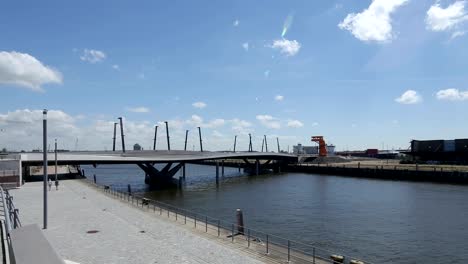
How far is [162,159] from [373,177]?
58.8 metres

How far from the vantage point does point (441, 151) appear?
135 meters

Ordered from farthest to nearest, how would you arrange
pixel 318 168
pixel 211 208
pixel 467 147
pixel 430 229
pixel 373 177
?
pixel 318 168 → pixel 467 147 → pixel 373 177 → pixel 211 208 → pixel 430 229

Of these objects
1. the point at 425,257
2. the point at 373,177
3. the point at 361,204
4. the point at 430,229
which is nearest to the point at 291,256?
the point at 425,257

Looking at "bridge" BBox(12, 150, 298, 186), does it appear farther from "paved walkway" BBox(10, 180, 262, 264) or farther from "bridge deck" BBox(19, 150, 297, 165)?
"paved walkway" BBox(10, 180, 262, 264)

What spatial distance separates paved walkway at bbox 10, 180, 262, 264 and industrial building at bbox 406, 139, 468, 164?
391 feet

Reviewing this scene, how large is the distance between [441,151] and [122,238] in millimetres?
133092

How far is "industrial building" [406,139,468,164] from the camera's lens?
12912 centimetres

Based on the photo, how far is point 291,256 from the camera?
21406mm

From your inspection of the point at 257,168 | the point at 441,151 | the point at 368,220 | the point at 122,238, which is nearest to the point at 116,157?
the point at 368,220

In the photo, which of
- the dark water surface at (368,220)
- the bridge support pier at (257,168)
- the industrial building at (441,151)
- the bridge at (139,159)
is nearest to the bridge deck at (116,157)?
the bridge at (139,159)

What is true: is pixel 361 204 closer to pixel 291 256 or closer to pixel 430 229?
pixel 430 229

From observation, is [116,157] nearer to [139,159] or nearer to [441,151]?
[139,159]

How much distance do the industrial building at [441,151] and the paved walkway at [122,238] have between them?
391ft

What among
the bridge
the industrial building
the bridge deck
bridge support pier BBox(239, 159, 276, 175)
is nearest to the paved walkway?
the bridge deck
